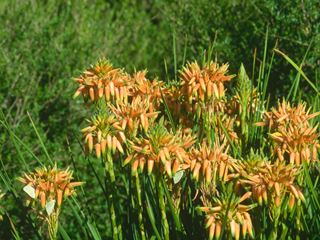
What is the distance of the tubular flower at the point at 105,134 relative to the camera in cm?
→ 252

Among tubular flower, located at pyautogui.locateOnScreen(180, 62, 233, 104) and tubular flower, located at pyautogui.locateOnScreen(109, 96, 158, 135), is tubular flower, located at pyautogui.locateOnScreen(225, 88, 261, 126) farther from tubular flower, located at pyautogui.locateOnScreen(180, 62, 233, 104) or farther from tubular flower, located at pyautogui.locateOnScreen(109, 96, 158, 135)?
tubular flower, located at pyautogui.locateOnScreen(109, 96, 158, 135)

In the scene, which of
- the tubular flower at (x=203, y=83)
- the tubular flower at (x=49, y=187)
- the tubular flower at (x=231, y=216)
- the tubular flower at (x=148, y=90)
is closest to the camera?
the tubular flower at (x=231, y=216)

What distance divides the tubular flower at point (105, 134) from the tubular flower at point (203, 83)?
0.32 meters

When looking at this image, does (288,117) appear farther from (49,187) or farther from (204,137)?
(49,187)

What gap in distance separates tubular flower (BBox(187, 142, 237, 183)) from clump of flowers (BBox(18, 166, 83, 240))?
388 mm

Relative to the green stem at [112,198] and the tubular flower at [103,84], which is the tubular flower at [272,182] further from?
the tubular flower at [103,84]

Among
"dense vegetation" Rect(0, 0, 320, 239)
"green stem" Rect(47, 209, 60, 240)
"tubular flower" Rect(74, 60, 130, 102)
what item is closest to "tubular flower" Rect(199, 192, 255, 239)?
"green stem" Rect(47, 209, 60, 240)

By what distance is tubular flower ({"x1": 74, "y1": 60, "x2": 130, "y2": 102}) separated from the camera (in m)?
2.74

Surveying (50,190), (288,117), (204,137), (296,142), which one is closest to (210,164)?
(296,142)

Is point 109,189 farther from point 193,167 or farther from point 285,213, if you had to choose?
point 285,213

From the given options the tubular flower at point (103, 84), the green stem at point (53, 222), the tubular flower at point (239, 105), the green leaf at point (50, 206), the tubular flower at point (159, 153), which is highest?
the tubular flower at point (103, 84)

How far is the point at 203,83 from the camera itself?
8.87ft

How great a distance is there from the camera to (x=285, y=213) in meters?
2.45

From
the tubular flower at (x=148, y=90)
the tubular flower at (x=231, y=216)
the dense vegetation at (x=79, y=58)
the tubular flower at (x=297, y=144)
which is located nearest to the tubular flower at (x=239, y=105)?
the tubular flower at (x=148, y=90)
